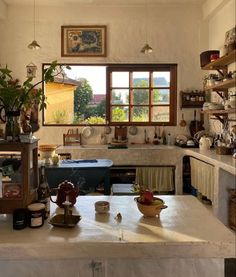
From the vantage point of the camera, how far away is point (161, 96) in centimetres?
476

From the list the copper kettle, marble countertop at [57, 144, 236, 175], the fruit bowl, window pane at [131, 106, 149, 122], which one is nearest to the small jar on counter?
the copper kettle

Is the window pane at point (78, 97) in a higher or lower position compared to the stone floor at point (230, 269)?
higher

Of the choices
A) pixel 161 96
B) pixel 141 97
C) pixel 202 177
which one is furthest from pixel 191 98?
pixel 202 177

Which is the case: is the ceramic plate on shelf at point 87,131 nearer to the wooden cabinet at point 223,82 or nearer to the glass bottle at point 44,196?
the wooden cabinet at point 223,82

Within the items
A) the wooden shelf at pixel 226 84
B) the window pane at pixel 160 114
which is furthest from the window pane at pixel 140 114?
the wooden shelf at pixel 226 84

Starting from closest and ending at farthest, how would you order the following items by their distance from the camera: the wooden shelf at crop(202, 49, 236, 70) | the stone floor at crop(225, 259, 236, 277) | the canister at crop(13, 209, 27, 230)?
the canister at crop(13, 209, 27, 230) → the stone floor at crop(225, 259, 236, 277) → the wooden shelf at crop(202, 49, 236, 70)

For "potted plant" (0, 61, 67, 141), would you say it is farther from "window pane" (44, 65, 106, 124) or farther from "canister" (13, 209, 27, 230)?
"window pane" (44, 65, 106, 124)

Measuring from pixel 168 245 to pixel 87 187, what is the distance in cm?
209

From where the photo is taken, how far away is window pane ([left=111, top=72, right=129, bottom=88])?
4719 mm

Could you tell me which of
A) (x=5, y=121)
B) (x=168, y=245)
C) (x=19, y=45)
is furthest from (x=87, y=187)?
(x=19, y=45)

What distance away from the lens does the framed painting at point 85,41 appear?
459 centimetres

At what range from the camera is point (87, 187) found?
10.6 feet

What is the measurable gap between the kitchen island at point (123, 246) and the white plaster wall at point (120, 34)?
345 centimetres

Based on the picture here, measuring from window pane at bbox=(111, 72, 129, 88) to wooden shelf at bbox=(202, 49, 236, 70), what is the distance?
126cm
